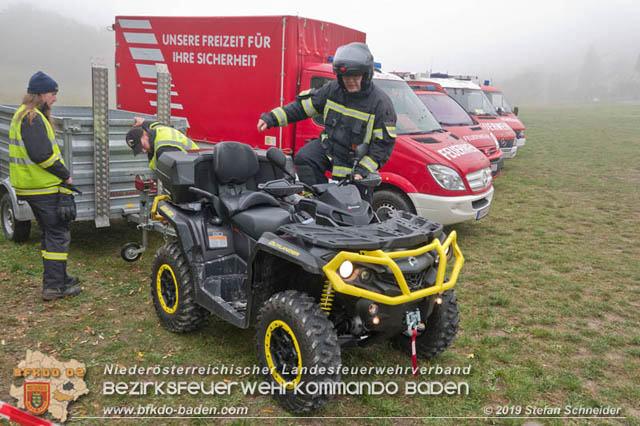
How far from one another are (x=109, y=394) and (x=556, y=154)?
57.9 feet

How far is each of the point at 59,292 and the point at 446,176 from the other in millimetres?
4548

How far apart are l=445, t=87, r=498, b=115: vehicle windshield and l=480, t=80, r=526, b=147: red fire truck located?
5.43ft

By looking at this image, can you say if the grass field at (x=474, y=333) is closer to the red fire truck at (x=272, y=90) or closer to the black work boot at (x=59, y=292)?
the black work boot at (x=59, y=292)

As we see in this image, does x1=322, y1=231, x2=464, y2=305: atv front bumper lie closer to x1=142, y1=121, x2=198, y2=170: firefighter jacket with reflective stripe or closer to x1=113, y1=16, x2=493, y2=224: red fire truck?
x1=142, y1=121, x2=198, y2=170: firefighter jacket with reflective stripe

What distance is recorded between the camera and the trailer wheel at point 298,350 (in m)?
3.16

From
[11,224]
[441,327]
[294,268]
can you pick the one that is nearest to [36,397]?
[294,268]

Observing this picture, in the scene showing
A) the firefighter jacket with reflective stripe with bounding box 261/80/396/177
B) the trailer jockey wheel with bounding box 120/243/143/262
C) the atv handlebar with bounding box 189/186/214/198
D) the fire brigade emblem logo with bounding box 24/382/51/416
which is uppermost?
the firefighter jacket with reflective stripe with bounding box 261/80/396/177

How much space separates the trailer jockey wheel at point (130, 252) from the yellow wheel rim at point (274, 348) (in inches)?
114

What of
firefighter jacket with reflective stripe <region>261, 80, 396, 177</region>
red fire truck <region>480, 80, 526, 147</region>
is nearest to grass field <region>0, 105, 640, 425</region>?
firefighter jacket with reflective stripe <region>261, 80, 396, 177</region>

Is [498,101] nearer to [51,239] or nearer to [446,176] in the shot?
[446,176]

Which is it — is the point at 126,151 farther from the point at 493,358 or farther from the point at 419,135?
the point at 493,358

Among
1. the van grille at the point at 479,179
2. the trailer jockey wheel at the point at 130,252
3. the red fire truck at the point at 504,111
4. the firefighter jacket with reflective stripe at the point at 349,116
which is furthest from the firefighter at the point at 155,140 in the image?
the red fire truck at the point at 504,111

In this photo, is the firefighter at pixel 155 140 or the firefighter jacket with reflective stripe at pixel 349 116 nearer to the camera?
the firefighter jacket with reflective stripe at pixel 349 116

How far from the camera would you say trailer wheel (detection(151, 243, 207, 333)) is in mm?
4219
